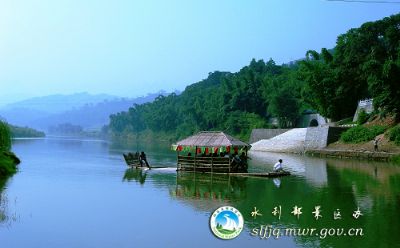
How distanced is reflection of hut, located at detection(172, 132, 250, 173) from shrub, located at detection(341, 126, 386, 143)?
820 inches

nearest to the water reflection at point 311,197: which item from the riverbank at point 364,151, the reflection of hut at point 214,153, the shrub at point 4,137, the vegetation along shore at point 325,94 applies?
the reflection of hut at point 214,153

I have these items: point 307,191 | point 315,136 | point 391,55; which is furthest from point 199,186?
point 391,55

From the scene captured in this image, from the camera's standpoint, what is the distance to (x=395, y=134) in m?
43.8

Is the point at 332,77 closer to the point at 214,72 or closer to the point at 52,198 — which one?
the point at 52,198

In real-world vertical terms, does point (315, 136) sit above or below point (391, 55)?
below

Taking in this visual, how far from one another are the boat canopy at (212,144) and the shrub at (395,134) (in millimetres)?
18379

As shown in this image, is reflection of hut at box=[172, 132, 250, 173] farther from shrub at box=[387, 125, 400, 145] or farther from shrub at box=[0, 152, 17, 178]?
shrub at box=[387, 125, 400, 145]

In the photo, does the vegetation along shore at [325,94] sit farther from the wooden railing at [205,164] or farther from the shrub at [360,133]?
the wooden railing at [205,164]

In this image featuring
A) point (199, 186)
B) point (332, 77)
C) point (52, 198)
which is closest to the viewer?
point (52, 198)

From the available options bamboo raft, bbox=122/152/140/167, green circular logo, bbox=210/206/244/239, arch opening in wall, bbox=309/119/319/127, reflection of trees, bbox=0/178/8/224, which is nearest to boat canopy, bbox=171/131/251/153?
bamboo raft, bbox=122/152/140/167

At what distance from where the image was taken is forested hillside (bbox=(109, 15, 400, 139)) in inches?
1913

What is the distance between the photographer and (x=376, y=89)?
157 feet

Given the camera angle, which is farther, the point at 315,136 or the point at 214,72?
the point at 214,72

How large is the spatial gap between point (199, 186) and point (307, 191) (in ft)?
18.6
